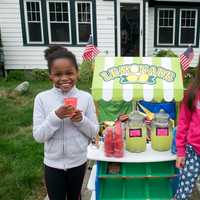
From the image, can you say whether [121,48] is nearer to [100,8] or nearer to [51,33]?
[100,8]

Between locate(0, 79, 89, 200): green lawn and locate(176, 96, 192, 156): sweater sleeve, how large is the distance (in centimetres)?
169

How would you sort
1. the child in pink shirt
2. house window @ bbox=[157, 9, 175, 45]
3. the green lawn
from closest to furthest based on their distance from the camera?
the child in pink shirt
the green lawn
house window @ bbox=[157, 9, 175, 45]

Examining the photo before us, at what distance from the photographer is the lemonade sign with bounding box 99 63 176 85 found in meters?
2.79

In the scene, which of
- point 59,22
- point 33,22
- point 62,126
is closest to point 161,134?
point 62,126

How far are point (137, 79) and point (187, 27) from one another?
1083 centimetres

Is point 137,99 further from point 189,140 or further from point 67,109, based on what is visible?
point 67,109

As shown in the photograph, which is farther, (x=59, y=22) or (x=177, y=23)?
(x=177, y=23)

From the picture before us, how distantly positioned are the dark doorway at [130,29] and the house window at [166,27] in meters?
0.89

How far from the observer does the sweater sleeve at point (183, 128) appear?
2.49 metres

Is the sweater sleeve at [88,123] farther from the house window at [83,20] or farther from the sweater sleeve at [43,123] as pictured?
the house window at [83,20]

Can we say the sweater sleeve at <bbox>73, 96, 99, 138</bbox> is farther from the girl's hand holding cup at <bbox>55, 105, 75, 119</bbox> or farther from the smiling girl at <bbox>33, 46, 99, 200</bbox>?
the girl's hand holding cup at <bbox>55, 105, 75, 119</bbox>

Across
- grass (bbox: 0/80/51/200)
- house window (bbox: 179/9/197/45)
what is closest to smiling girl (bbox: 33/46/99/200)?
grass (bbox: 0/80/51/200)

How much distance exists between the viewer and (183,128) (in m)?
2.52

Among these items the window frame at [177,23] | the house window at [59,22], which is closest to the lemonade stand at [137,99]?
the house window at [59,22]
